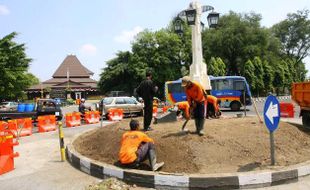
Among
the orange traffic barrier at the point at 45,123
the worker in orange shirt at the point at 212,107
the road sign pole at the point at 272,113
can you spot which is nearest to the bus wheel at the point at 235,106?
the orange traffic barrier at the point at 45,123

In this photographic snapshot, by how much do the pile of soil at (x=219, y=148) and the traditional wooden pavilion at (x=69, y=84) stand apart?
6542 cm

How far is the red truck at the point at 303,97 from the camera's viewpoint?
13.5 meters

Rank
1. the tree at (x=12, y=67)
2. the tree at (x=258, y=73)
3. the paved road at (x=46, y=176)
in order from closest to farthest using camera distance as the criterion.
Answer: the paved road at (x=46, y=176) < the tree at (x=12, y=67) < the tree at (x=258, y=73)

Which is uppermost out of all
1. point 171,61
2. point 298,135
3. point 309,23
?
point 309,23

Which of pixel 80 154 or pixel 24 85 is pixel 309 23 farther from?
pixel 80 154

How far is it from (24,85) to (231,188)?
38573mm

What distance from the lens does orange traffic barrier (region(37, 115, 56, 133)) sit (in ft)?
61.3

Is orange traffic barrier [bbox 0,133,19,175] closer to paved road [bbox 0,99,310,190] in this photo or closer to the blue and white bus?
paved road [bbox 0,99,310,190]

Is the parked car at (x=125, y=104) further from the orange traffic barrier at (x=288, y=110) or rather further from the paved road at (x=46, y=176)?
the paved road at (x=46, y=176)

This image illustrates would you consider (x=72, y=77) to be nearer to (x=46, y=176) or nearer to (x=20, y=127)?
(x=20, y=127)

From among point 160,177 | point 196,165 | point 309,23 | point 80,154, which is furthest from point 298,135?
point 309,23

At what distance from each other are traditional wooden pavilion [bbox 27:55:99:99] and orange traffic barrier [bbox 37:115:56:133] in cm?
5415

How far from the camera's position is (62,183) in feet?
24.5

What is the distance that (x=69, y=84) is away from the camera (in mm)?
81500
